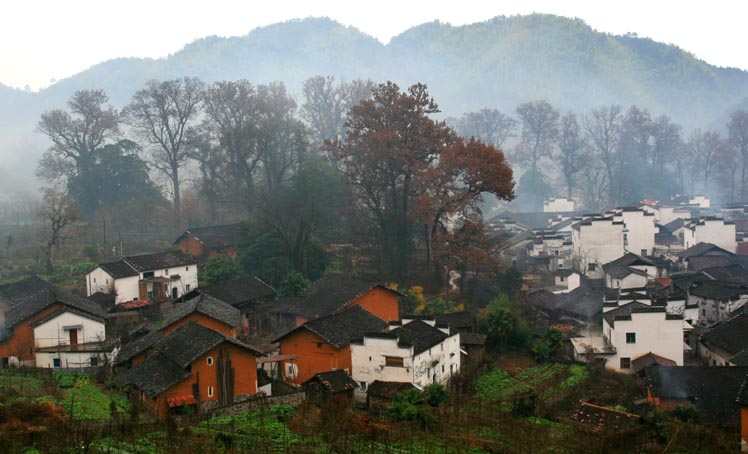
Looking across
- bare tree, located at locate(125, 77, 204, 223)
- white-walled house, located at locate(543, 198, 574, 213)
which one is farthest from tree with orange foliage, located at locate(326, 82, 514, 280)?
white-walled house, located at locate(543, 198, 574, 213)

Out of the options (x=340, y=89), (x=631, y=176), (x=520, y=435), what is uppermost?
(x=340, y=89)

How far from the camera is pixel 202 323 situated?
2023cm

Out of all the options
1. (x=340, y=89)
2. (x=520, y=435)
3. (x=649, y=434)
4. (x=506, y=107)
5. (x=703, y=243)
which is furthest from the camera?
(x=506, y=107)

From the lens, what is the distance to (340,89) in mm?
45156

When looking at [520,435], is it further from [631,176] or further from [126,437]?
[631,176]

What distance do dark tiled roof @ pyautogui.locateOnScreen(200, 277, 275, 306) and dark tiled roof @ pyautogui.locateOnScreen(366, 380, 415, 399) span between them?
8363 mm

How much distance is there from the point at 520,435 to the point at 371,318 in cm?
882

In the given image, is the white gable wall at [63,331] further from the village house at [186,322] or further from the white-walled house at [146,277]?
the white-walled house at [146,277]

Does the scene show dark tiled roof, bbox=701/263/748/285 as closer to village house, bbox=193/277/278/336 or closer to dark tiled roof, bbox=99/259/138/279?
village house, bbox=193/277/278/336

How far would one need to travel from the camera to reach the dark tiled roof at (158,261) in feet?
84.6

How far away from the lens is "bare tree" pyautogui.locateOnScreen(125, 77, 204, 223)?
35969 mm

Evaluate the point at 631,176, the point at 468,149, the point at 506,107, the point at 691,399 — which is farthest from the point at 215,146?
the point at 506,107

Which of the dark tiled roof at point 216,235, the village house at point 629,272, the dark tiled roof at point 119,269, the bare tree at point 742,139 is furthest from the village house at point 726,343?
the bare tree at point 742,139

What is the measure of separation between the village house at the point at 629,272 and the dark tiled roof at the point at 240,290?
46.3ft
